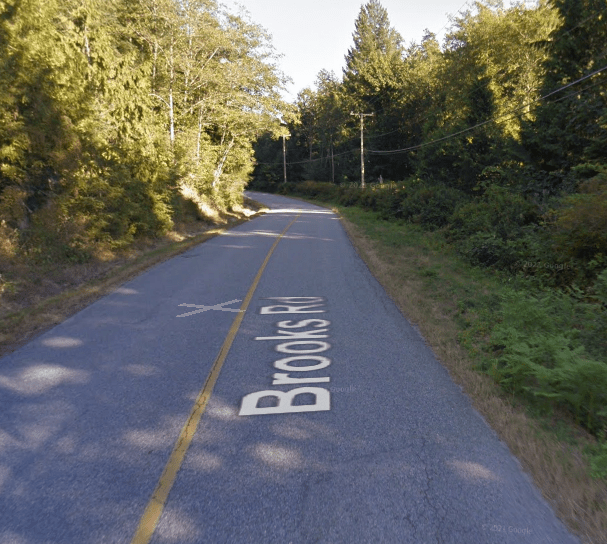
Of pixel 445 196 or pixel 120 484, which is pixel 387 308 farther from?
pixel 445 196

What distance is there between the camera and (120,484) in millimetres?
3271

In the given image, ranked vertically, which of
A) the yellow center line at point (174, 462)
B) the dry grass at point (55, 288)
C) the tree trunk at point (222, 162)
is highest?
the tree trunk at point (222, 162)

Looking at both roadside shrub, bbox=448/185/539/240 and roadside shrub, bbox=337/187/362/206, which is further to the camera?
roadside shrub, bbox=337/187/362/206

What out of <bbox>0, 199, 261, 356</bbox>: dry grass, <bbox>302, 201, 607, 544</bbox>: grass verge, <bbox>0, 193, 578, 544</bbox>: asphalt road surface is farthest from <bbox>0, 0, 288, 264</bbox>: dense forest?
<bbox>302, 201, 607, 544</bbox>: grass verge

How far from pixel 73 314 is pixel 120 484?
5558 mm

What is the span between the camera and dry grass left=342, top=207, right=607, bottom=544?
288 centimetres

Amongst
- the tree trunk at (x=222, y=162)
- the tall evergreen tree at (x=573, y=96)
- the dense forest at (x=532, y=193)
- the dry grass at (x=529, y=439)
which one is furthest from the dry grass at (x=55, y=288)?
the tree trunk at (x=222, y=162)

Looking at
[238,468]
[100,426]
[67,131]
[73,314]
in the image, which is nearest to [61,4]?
[67,131]

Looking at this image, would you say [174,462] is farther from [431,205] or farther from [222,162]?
[222,162]

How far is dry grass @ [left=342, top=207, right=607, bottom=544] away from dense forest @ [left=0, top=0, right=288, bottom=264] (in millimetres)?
9152

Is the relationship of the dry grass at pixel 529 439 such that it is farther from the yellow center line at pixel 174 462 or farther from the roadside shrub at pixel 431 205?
the roadside shrub at pixel 431 205

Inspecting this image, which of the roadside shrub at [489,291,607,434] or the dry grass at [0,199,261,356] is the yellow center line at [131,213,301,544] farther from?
the dry grass at [0,199,261,356]

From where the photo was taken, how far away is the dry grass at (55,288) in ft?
23.9

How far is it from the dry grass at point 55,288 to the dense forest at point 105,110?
0.52 m
